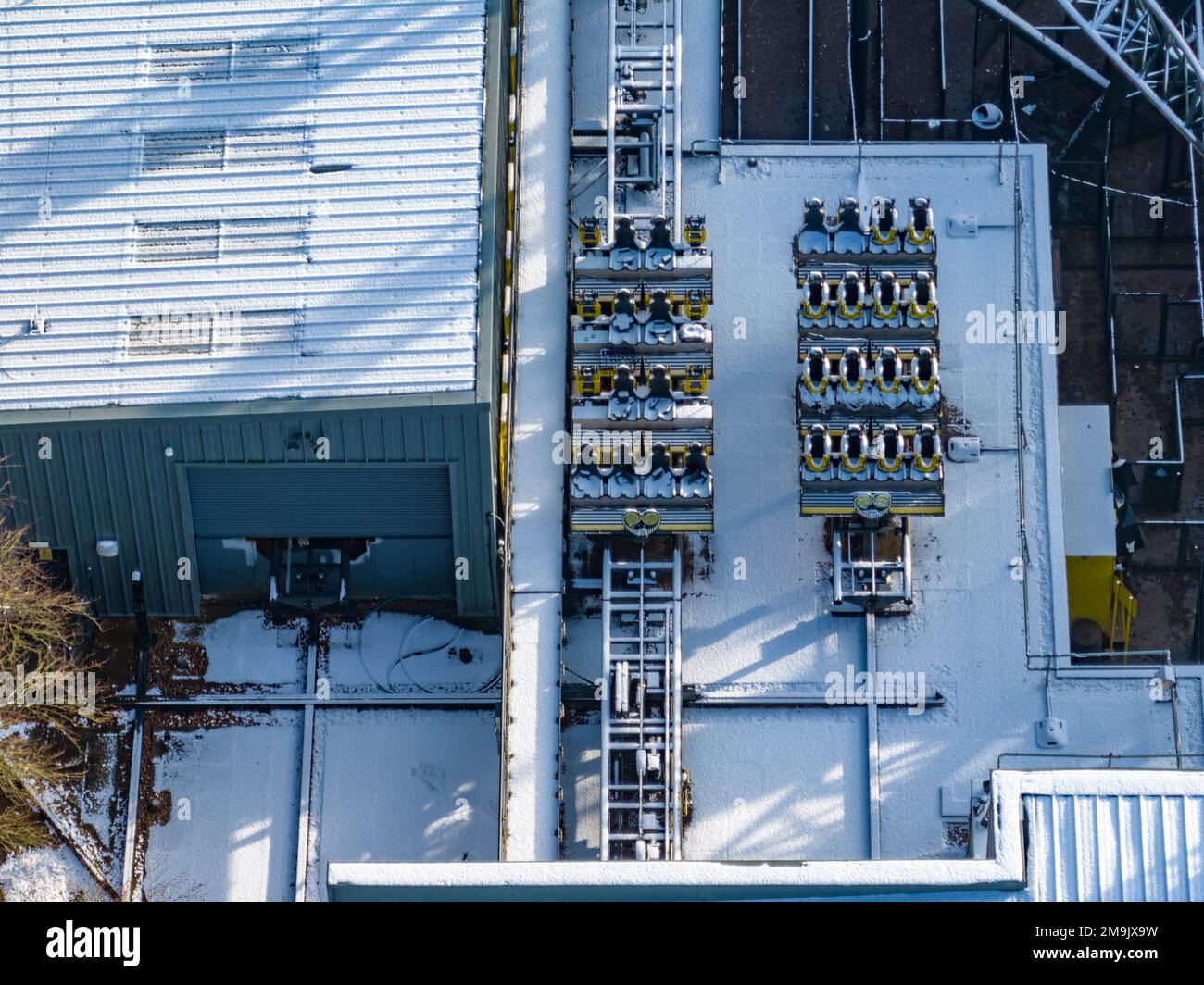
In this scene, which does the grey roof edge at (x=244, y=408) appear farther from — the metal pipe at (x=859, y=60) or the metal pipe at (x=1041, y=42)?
the metal pipe at (x=1041, y=42)

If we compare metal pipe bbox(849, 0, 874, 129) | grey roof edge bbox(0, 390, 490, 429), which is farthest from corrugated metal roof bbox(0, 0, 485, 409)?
metal pipe bbox(849, 0, 874, 129)

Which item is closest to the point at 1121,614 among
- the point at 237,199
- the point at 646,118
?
the point at 646,118

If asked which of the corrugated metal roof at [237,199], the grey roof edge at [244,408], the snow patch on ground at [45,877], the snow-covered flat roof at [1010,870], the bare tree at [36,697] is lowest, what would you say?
the snow patch on ground at [45,877]

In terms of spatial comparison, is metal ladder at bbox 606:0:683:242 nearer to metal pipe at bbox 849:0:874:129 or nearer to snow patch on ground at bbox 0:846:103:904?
metal pipe at bbox 849:0:874:129

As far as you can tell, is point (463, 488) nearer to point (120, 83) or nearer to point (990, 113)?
point (120, 83)

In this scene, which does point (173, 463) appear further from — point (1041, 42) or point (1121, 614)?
point (1041, 42)

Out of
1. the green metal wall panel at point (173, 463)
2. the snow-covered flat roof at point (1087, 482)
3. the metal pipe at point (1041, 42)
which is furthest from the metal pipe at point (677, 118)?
the snow-covered flat roof at point (1087, 482)

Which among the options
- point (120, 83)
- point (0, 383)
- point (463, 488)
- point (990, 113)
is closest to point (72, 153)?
point (120, 83)
